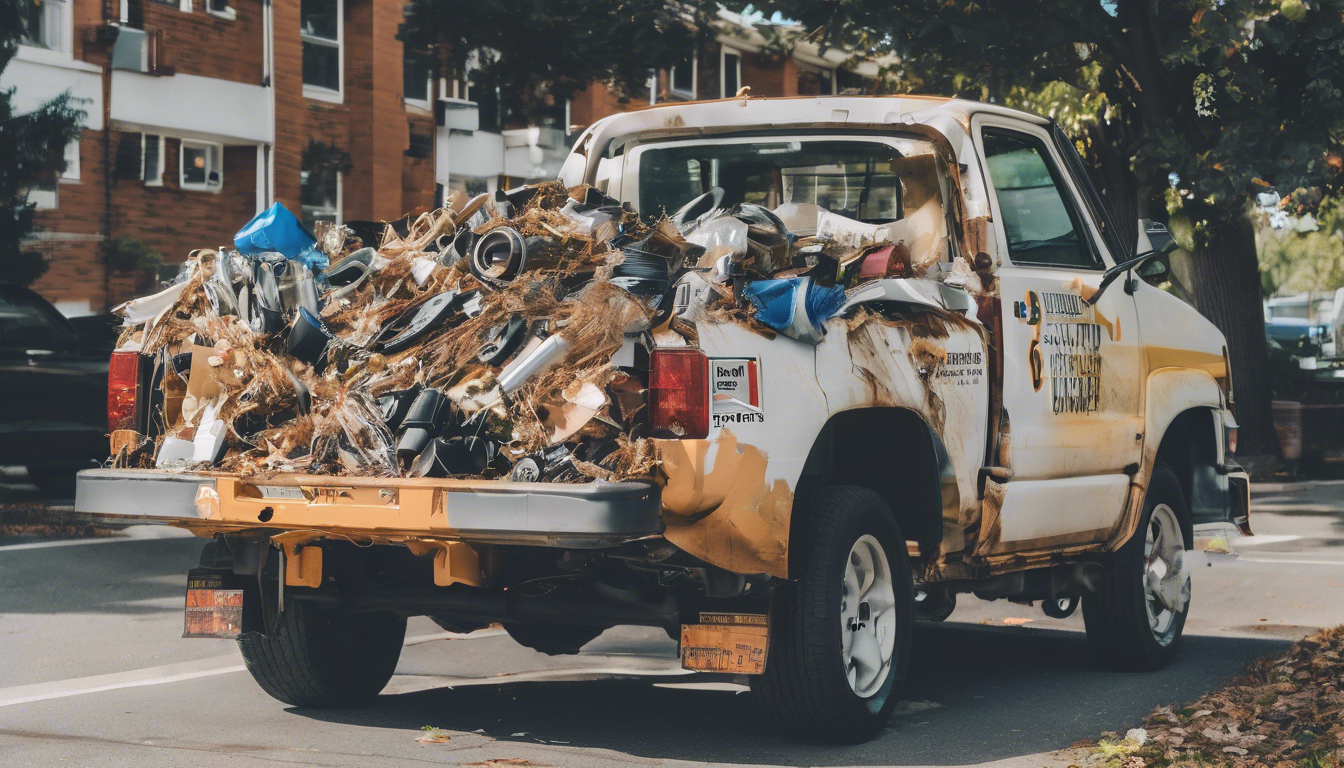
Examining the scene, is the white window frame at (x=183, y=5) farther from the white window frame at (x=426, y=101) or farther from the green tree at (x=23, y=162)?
the white window frame at (x=426, y=101)

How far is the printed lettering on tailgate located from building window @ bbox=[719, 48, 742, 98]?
3383 cm

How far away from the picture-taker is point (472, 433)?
509 cm

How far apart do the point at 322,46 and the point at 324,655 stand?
2041cm

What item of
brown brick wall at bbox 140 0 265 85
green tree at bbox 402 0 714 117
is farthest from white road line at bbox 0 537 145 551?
brown brick wall at bbox 140 0 265 85

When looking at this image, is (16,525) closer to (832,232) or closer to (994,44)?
(832,232)

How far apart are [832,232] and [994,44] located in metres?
10.3

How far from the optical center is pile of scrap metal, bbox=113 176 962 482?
5020 millimetres

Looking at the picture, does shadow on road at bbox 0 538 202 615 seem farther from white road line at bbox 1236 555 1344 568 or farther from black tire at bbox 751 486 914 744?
white road line at bbox 1236 555 1344 568

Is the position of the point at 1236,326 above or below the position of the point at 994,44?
below

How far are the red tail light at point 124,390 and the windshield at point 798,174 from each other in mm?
2185

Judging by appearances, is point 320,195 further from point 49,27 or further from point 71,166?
point 49,27

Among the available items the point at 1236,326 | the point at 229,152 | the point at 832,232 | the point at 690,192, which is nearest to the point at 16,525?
the point at 690,192

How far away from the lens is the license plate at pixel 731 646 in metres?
5.29

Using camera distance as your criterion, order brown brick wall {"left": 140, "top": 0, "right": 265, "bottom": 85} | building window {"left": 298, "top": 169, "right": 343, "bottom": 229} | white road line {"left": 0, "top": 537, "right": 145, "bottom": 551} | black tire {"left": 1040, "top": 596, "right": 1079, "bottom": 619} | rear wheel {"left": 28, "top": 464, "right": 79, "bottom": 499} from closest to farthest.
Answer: black tire {"left": 1040, "top": 596, "right": 1079, "bottom": 619} → white road line {"left": 0, "top": 537, "right": 145, "bottom": 551} → rear wheel {"left": 28, "top": 464, "right": 79, "bottom": 499} → brown brick wall {"left": 140, "top": 0, "right": 265, "bottom": 85} → building window {"left": 298, "top": 169, "right": 343, "bottom": 229}
